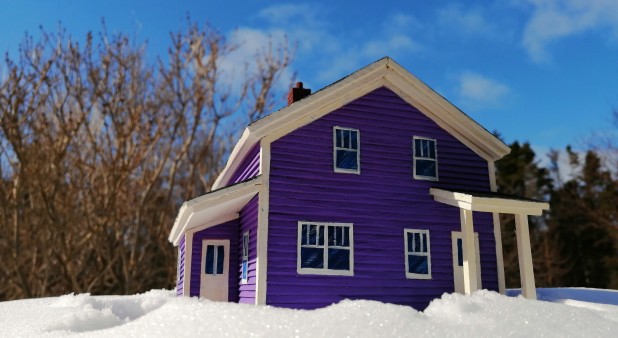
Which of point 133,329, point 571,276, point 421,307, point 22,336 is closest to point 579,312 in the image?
point 421,307

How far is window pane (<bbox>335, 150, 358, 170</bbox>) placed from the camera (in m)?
12.3

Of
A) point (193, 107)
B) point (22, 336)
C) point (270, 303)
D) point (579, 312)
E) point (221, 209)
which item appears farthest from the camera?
point (193, 107)

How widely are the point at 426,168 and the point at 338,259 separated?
349 centimetres

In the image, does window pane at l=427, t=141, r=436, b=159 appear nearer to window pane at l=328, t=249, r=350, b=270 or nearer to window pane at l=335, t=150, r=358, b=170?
window pane at l=335, t=150, r=358, b=170

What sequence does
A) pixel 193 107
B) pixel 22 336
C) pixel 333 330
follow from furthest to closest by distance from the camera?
→ pixel 193 107 → pixel 22 336 → pixel 333 330

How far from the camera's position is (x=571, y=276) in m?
40.8

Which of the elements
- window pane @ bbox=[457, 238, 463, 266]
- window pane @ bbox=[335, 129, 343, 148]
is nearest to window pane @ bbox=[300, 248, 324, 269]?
window pane @ bbox=[335, 129, 343, 148]

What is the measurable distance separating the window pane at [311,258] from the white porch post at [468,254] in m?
3.39

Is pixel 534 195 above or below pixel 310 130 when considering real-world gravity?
above

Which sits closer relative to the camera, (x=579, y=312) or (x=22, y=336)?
(x=22, y=336)

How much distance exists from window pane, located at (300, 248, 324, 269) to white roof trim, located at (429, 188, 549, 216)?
3.49 metres

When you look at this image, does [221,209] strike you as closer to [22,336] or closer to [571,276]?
[22,336]

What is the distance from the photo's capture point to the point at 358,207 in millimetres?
12219

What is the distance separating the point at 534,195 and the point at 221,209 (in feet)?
122
